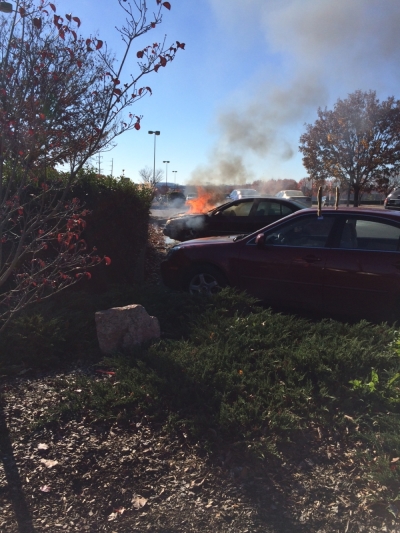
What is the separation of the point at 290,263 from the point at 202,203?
13.6 metres

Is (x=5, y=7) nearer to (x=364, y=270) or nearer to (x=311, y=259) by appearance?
(x=311, y=259)

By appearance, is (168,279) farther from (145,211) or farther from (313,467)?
(313,467)

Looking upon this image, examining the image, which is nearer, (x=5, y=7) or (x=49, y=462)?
(x=49, y=462)

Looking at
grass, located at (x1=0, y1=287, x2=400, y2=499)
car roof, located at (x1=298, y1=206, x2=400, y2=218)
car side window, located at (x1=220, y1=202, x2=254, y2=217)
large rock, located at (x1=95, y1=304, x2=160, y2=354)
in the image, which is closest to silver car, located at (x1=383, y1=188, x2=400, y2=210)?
car side window, located at (x1=220, y1=202, x2=254, y2=217)

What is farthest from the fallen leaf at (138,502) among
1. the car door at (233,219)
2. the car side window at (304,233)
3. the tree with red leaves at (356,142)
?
the tree with red leaves at (356,142)

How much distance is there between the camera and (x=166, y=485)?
10.4 feet

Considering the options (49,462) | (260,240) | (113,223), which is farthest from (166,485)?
(113,223)

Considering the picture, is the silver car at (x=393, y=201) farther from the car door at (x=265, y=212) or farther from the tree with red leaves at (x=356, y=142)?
the car door at (x=265, y=212)

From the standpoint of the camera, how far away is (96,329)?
5.24 m

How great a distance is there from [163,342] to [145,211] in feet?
11.6

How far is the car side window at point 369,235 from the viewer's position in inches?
244

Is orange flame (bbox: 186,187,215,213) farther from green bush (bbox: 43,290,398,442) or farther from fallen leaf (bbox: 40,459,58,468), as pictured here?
fallen leaf (bbox: 40,459,58,468)

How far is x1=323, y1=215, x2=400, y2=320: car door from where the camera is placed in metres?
6.06

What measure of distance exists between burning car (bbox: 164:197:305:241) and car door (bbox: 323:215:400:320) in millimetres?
6778
